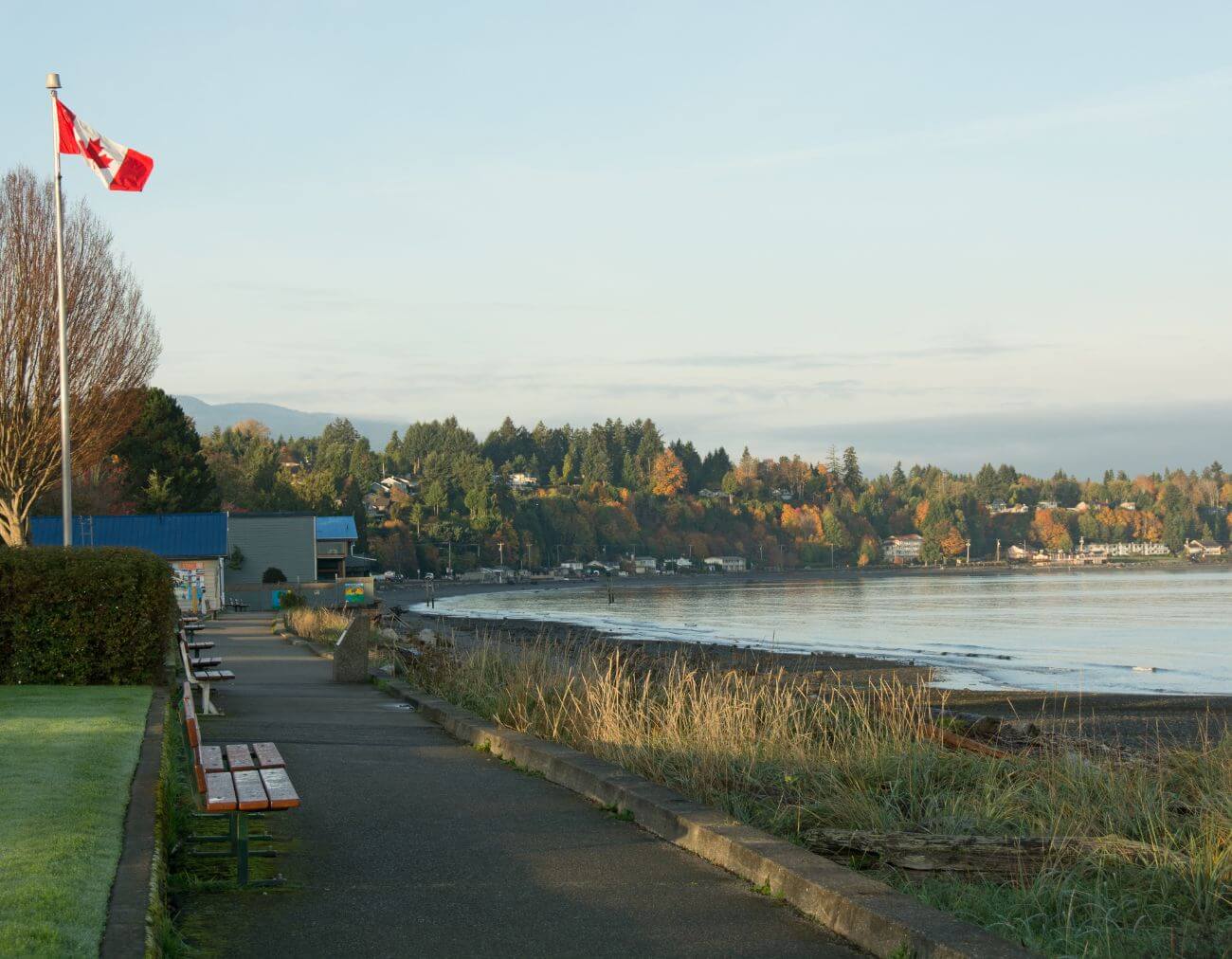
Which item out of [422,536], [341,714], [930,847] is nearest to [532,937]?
[930,847]

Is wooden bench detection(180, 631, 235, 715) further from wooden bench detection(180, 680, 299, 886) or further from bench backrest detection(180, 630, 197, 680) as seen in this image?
wooden bench detection(180, 680, 299, 886)

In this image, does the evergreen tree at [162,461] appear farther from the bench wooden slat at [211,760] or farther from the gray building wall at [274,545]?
the bench wooden slat at [211,760]

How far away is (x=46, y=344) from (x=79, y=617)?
20151 millimetres

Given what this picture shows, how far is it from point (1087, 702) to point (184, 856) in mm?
22320

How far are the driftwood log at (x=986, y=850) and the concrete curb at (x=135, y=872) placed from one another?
359cm

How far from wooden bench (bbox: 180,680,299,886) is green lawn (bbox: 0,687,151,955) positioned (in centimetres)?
51

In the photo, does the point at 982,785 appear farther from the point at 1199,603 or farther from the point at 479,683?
the point at 1199,603

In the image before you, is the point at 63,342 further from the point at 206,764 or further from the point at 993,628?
the point at 993,628

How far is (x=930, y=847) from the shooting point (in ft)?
23.2

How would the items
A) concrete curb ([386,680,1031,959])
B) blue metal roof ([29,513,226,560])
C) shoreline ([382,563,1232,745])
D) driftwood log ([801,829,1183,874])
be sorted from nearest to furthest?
1. concrete curb ([386,680,1031,959])
2. driftwood log ([801,829,1183,874])
3. shoreline ([382,563,1232,745])
4. blue metal roof ([29,513,226,560])

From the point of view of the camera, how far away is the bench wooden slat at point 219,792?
21.9ft

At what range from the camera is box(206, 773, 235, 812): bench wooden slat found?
21.9 ft

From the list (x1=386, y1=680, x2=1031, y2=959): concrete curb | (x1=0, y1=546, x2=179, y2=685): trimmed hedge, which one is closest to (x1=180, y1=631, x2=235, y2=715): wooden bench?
(x1=0, y1=546, x2=179, y2=685): trimmed hedge

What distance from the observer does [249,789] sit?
7.02 m
